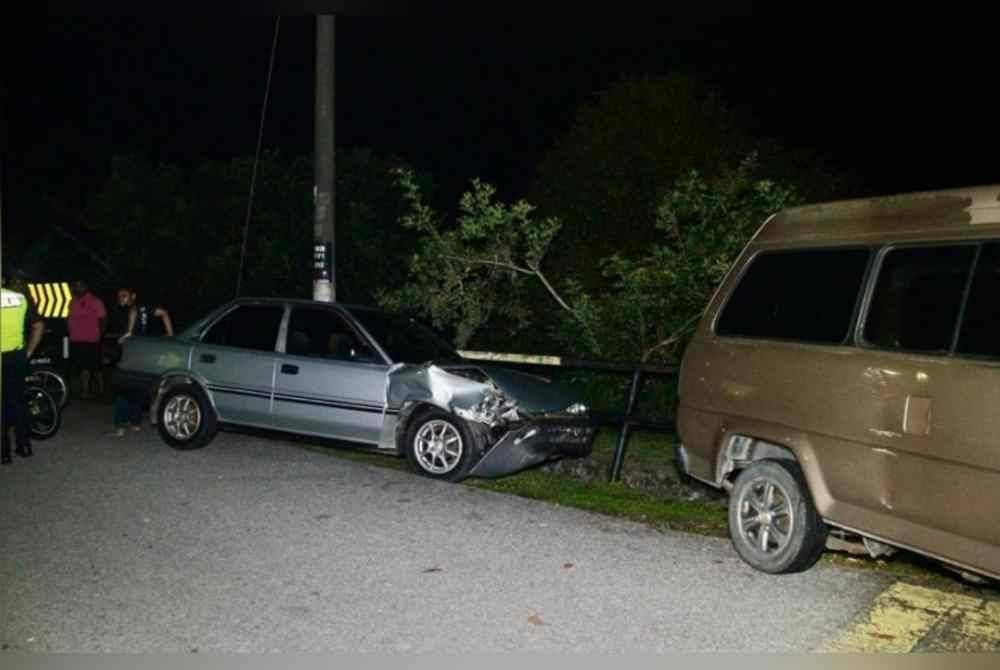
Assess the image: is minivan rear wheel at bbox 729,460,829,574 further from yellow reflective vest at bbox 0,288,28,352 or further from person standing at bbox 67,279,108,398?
person standing at bbox 67,279,108,398

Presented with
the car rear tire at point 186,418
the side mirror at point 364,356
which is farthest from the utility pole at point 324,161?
the side mirror at point 364,356

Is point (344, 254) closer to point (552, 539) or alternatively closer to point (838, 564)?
point (552, 539)

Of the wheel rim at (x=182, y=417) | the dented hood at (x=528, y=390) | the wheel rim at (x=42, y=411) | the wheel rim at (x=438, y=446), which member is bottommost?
the wheel rim at (x=42, y=411)

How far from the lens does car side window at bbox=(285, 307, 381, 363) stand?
30.6ft

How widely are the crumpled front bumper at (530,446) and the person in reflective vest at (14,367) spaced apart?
428 cm

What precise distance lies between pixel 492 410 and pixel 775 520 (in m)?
3.15

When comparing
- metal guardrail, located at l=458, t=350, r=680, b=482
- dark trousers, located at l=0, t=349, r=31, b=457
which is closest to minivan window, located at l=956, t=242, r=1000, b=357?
metal guardrail, located at l=458, t=350, r=680, b=482

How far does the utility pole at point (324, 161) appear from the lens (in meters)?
11.7

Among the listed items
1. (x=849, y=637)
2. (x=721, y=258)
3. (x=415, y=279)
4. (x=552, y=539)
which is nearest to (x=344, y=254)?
(x=415, y=279)

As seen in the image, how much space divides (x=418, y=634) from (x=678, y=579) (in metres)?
1.73

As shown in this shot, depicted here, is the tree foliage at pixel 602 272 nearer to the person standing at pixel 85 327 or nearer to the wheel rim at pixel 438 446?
the wheel rim at pixel 438 446

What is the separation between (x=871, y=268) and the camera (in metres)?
5.49

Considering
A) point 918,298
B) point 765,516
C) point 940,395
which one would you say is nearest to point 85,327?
point 765,516

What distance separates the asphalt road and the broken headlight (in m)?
0.60
